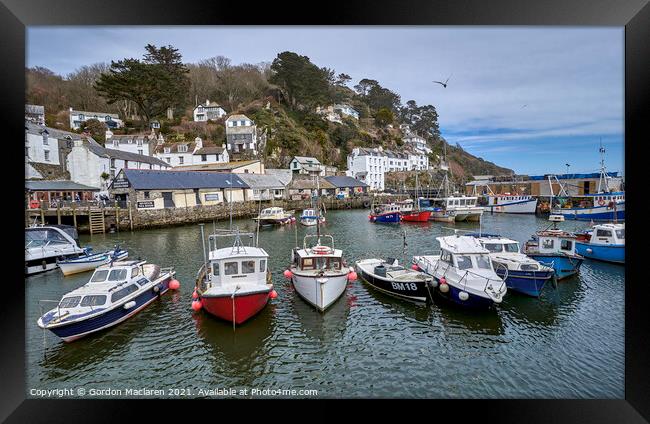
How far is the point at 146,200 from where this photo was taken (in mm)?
24797

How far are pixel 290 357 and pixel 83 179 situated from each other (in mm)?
23311

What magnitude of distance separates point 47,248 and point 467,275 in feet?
52.5

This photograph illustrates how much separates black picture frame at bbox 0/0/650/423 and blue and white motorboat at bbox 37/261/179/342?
255cm

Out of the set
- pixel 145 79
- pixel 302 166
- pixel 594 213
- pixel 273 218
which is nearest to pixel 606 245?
pixel 594 213

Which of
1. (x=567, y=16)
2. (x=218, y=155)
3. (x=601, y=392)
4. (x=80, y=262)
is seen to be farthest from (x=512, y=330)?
(x=218, y=155)

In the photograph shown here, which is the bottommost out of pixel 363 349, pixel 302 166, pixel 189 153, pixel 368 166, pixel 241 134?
pixel 363 349

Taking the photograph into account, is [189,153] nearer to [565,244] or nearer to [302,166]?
[302,166]

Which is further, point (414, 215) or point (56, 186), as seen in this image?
point (414, 215)

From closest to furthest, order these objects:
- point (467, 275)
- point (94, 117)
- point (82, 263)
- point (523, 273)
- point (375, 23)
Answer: point (375, 23) → point (467, 275) → point (523, 273) → point (82, 263) → point (94, 117)

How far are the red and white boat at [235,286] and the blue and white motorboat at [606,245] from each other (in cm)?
1411

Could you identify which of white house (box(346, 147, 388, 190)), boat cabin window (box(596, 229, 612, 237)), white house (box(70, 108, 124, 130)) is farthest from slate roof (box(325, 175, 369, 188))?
boat cabin window (box(596, 229, 612, 237))

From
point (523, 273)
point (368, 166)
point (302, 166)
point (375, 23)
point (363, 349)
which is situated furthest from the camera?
point (368, 166)

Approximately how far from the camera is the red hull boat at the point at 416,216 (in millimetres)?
28922

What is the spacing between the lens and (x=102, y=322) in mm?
7805
